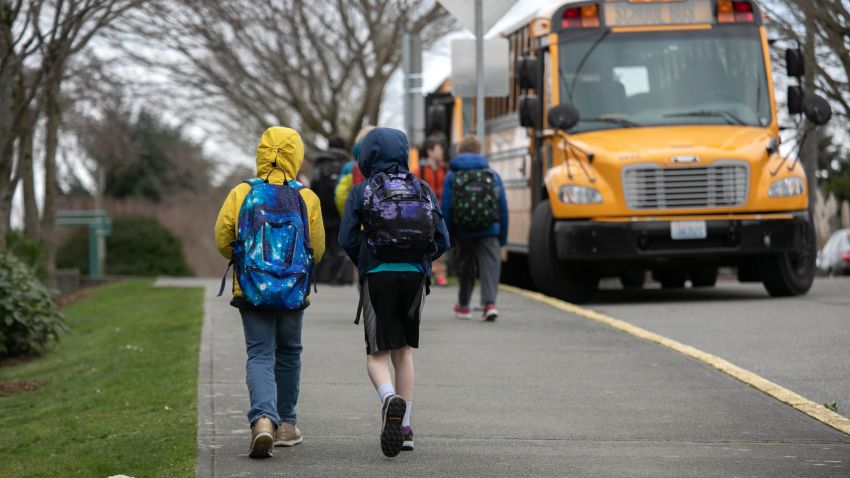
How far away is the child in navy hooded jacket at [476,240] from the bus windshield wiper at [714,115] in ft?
10.4

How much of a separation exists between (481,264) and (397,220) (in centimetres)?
593

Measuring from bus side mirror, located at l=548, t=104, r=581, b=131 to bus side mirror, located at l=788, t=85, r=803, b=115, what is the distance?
2.16 metres

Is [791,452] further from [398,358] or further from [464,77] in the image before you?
[464,77]

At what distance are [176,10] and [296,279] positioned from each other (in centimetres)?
1533

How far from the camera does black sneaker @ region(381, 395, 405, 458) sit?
22.1 ft

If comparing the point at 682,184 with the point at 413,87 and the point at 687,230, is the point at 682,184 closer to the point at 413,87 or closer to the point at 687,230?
the point at 687,230

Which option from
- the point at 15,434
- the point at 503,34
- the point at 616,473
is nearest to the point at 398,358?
the point at 616,473

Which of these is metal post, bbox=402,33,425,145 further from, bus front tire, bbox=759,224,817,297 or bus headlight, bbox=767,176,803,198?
bus headlight, bbox=767,176,803,198

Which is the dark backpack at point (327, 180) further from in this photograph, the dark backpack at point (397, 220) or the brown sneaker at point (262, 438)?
the brown sneaker at point (262, 438)

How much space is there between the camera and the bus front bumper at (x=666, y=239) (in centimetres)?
1456

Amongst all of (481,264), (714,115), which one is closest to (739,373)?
(481,264)

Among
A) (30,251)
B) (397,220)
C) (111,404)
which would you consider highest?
(397,220)

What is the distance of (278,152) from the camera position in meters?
7.12

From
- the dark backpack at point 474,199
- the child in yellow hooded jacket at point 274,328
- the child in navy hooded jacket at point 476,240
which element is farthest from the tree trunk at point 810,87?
the child in yellow hooded jacket at point 274,328
